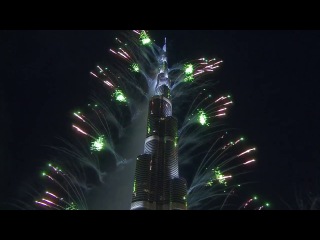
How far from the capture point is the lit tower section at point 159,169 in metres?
133

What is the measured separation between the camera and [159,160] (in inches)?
5827

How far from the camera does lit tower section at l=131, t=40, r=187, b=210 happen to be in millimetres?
132750

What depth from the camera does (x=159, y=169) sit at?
144 meters
